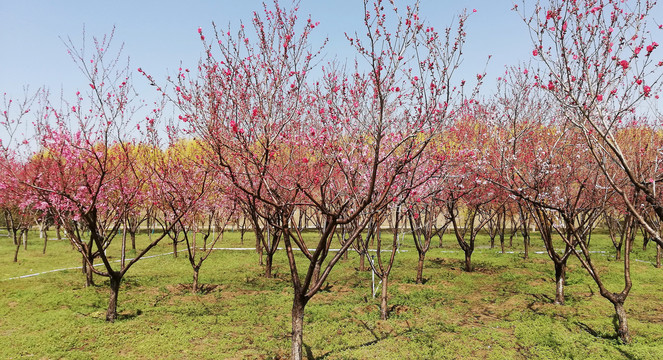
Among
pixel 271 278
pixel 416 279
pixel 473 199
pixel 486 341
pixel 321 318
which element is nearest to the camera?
pixel 486 341

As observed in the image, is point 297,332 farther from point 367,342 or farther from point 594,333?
Answer: point 594,333

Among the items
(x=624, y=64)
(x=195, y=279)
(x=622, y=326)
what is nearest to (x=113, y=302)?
(x=195, y=279)

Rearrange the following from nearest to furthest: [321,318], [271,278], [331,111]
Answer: [331,111], [321,318], [271,278]

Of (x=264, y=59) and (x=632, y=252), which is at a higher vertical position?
(x=264, y=59)

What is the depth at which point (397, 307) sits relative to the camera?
1252 cm

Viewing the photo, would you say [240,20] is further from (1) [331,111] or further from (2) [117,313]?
(2) [117,313]

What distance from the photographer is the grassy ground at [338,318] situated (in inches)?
362

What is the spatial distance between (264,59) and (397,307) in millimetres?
8751

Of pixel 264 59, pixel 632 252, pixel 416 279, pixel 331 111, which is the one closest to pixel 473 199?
pixel 416 279

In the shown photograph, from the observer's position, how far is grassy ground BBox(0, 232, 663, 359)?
9.19m

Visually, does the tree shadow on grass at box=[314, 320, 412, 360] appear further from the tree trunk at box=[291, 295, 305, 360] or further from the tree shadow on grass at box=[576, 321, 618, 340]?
the tree shadow on grass at box=[576, 321, 618, 340]

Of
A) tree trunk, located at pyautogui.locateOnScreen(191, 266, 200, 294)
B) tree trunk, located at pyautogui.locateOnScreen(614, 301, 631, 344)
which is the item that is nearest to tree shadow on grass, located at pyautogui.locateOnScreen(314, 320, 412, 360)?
tree trunk, located at pyautogui.locateOnScreen(614, 301, 631, 344)

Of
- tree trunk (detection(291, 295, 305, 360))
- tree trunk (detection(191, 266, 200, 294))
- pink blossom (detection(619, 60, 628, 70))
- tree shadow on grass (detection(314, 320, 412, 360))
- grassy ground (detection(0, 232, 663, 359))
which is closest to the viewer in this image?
pink blossom (detection(619, 60, 628, 70))

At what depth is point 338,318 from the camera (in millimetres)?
11664
